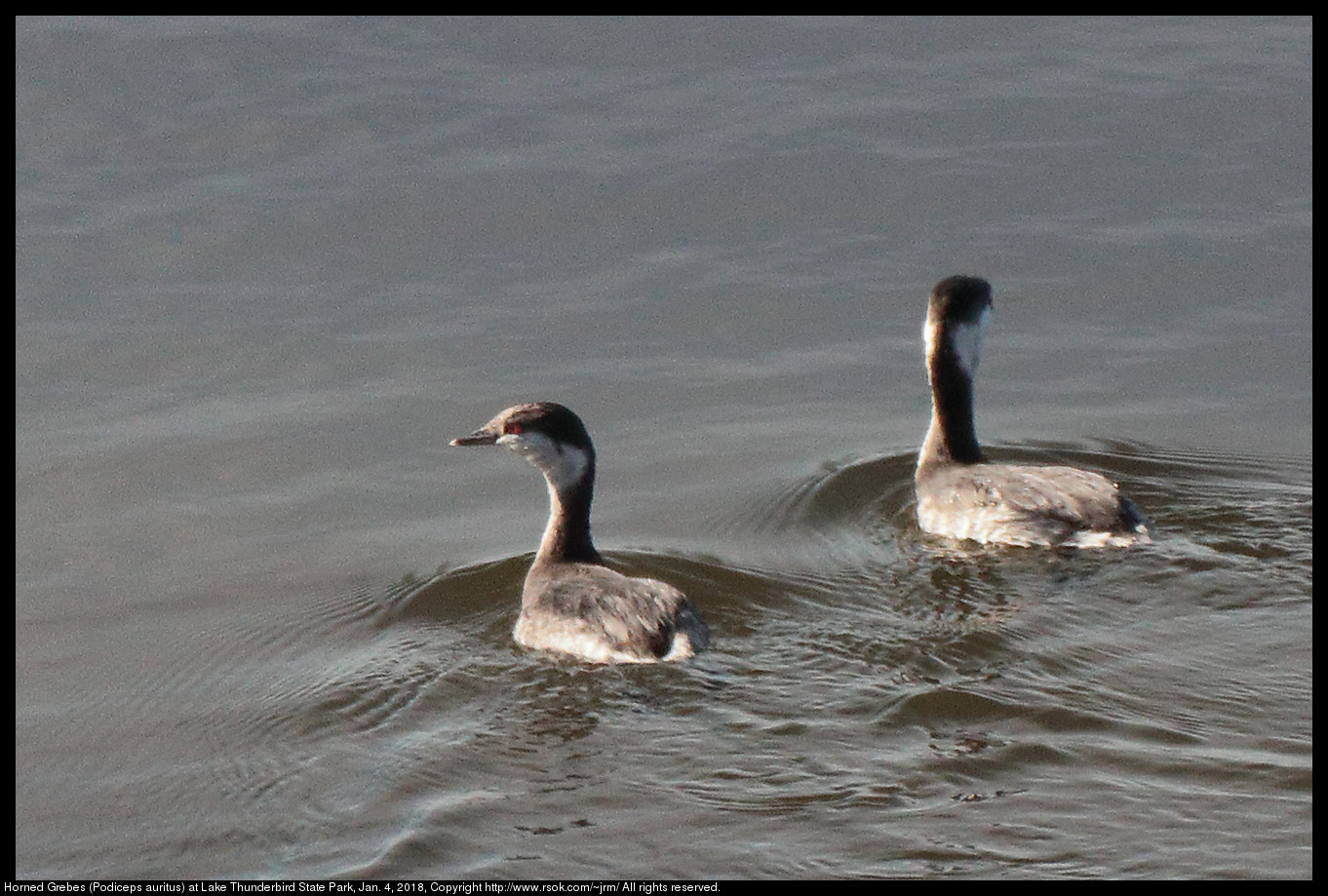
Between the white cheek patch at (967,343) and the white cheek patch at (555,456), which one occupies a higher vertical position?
the white cheek patch at (967,343)

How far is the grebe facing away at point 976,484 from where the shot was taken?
407 inches

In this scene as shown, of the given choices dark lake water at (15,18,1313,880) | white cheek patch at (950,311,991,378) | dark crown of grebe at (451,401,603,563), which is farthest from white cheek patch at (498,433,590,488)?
white cheek patch at (950,311,991,378)

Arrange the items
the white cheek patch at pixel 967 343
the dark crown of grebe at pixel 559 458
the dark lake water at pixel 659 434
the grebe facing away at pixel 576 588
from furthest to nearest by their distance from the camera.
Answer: the white cheek patch at pixel 967 343 → the dark crown of grebe at pixel 559 458 → the grebe facing away at pixel 576 588 → the dark lake water at pixel 659 434

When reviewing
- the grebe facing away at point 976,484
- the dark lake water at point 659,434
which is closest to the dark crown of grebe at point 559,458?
the dark lake water at point 659,434

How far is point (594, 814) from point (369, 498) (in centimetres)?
459

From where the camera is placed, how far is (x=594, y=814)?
23.7ft

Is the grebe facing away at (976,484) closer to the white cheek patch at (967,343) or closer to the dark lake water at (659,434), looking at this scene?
the white cheek patch at (967,343)

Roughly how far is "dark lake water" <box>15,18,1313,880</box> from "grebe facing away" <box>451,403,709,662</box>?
0.16 meters

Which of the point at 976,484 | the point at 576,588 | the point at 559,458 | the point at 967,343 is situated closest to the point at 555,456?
the point at 559,458

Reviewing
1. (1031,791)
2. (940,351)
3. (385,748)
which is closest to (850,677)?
(1031,791)

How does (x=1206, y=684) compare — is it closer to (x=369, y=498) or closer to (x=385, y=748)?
(x=385, y=748)

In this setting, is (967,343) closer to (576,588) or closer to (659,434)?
(659,434)

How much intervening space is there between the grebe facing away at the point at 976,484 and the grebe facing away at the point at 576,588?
220cm

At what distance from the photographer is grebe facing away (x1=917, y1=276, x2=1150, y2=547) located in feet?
33.9
